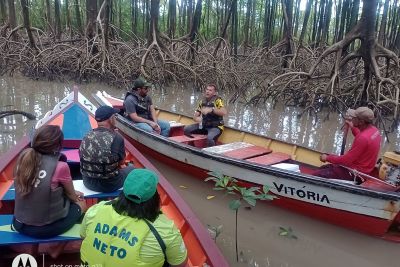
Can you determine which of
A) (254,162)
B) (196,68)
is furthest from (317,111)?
(254,162)

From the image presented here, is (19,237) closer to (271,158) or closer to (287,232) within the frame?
(287,232)

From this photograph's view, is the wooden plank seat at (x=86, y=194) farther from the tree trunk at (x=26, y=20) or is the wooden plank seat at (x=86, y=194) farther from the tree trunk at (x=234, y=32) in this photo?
the tree trunk at (x=234, y=32)

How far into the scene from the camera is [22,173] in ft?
8.63

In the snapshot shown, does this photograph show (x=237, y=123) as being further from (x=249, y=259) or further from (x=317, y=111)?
(x=249, y=259)

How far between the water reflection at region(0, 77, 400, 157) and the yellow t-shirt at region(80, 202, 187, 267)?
509 cm

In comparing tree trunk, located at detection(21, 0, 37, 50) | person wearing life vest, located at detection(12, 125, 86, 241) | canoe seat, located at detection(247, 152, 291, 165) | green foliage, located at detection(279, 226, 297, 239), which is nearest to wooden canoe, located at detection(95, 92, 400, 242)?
canoe seat, located at detection(247, 152, 291, 165)

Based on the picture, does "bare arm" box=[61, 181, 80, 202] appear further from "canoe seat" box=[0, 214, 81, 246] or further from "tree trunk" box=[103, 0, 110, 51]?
"tree trunk" box=[103, 0, 110, 51]

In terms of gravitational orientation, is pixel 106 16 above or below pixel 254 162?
above

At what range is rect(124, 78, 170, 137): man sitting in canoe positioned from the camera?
6.18 m

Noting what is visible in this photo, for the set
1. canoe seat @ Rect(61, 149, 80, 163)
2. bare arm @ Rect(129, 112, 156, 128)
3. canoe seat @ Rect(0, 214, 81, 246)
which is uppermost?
bare arm @ Rect(129, 112, 156, 128)

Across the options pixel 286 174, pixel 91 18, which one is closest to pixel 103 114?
pixel 286 174

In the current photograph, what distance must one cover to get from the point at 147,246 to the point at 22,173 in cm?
111

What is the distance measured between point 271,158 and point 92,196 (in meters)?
2.70

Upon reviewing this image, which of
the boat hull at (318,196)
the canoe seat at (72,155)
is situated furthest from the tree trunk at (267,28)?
the canoe seat at (72,155)
